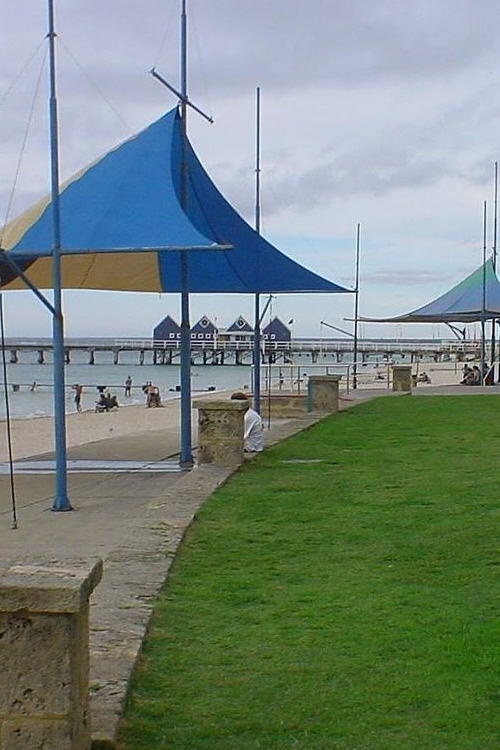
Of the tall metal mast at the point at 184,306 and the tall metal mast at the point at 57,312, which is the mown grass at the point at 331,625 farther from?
the tall metal mast at the point at 184,306

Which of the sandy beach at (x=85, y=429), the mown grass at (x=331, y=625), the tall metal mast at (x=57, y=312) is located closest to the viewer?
the mown grass at (x=331, y=625)

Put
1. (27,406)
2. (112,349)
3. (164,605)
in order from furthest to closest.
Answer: (112,349)
(27,406)
(164,605)

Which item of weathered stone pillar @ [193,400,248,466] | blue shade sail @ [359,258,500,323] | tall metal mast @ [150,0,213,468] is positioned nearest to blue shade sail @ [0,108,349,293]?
tall metal mast @ [150,0,213,468]

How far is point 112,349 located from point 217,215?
358 feet

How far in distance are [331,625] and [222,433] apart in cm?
643

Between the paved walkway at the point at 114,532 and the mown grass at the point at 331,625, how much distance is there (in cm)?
11

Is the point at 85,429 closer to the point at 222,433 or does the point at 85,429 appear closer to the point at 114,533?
the point at 222,433

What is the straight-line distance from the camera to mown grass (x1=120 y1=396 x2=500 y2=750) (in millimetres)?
3602

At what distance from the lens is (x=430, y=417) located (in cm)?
1770

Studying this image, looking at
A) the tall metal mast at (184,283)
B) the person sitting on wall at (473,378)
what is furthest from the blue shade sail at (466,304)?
the tall metal mast at (184,283)

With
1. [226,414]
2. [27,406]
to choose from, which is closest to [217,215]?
[226,414]

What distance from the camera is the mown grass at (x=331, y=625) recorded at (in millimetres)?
3602

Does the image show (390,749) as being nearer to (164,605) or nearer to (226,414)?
(164,605)

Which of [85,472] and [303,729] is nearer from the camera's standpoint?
[303,729]
